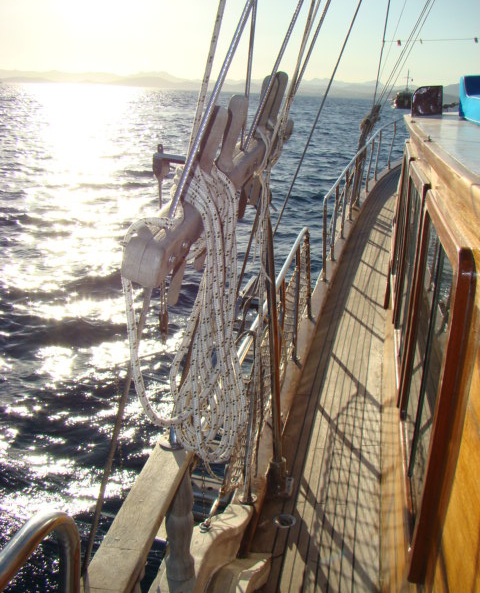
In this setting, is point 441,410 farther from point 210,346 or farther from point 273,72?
point 273,72

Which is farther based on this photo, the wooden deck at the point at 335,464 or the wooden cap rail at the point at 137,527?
the wooden deck at the point at 335,464

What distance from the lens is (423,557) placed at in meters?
1.70

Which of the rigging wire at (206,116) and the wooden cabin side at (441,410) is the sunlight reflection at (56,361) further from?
the rigging wire at (206,116)

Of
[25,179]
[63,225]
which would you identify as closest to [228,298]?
[63,225]

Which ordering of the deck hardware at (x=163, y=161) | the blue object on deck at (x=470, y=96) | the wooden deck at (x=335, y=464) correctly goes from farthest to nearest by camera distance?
the blue object on deck at (x=470, y=96) → the wooden deck at (x=335, y=464) → the deck hardware at (x=163, y=161)

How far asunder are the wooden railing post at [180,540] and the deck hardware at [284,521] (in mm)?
881

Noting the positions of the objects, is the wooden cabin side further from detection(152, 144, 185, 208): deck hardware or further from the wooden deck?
detection(152, 144, 185, 208): deck hardware

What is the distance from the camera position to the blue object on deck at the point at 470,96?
3088 mm

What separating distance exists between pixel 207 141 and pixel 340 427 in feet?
7.43

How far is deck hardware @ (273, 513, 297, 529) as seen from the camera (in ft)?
8.56

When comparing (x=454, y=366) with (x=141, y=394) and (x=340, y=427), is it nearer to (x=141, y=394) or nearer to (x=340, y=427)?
(x=141, y=394)

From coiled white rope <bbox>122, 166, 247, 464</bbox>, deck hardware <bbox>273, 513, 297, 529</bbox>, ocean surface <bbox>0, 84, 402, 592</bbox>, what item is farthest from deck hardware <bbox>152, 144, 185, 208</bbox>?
ocean surface <bbox>0, 84, 402, 592</bbox>

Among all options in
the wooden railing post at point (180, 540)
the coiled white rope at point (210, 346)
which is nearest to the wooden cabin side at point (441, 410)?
the coiled white rope at point (210, 346)

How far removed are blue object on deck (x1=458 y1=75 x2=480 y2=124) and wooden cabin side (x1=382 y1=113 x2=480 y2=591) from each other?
0.77 metres
